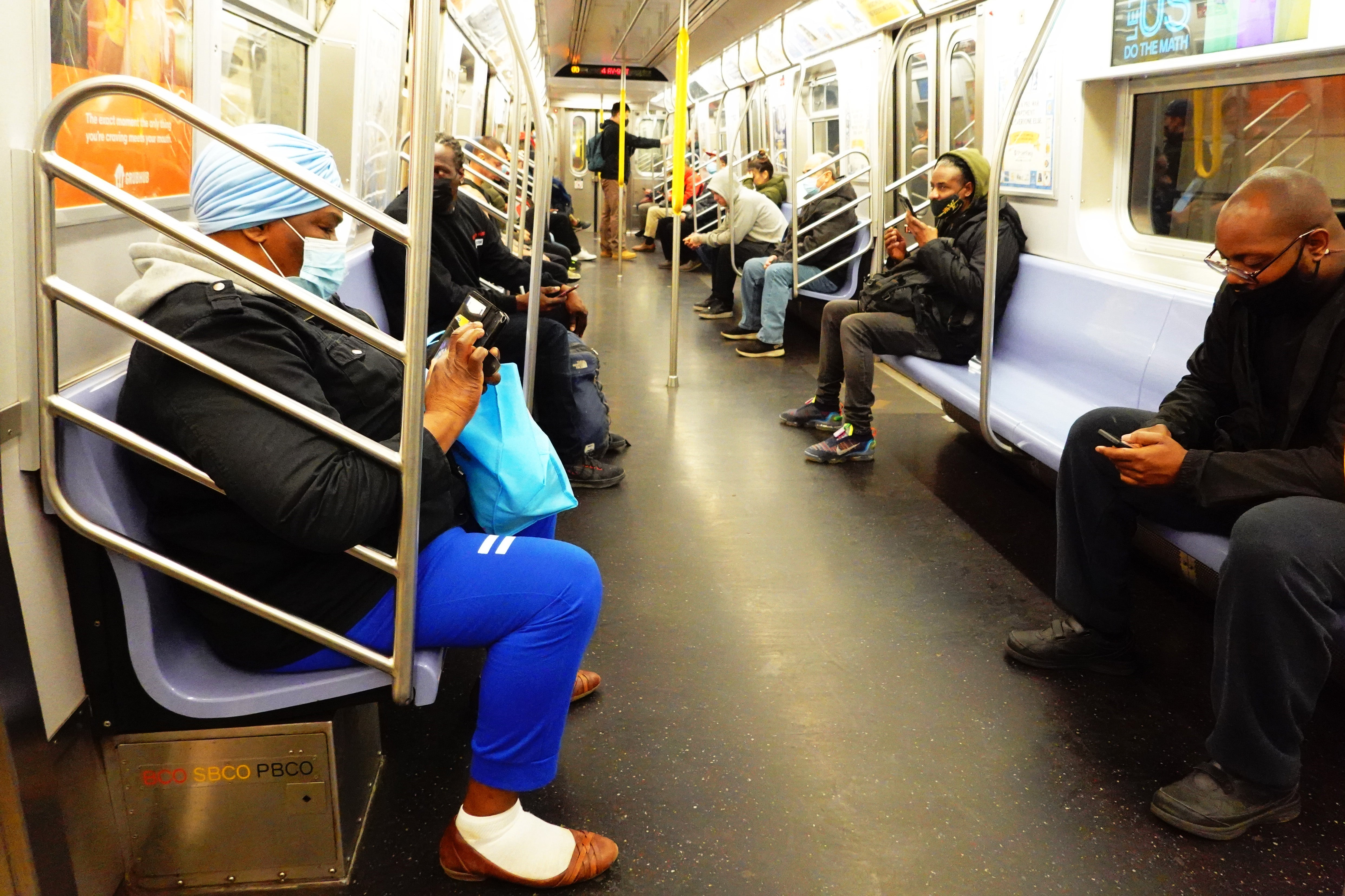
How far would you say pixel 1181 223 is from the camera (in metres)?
3.96

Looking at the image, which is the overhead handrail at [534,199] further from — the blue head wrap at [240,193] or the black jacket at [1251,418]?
the black jacket at [1251,418]

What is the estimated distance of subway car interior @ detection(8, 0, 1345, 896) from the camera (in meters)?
1.56

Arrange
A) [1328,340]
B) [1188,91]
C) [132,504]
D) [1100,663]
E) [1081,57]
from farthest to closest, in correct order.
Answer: [1081,57], [1188,91], [1100,663], [1328,340], [132,504]

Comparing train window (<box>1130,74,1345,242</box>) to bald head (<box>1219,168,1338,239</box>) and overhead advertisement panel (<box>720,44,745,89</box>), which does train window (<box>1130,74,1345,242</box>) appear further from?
overhead advertisement panel (<box>720,44,745,89</box>)

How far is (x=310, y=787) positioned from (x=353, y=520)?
22.4 inches

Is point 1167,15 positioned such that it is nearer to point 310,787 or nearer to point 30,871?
point 310,787

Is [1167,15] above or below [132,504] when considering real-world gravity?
above

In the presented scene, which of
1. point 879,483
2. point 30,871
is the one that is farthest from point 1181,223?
point 30,871

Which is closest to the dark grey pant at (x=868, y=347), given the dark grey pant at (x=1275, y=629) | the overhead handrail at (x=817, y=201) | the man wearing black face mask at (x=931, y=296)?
the man wearing black face mask at (x=931, y=296)

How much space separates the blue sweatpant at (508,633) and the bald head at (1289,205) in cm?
164

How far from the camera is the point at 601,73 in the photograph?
18.1 meters

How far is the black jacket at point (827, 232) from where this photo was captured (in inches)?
306

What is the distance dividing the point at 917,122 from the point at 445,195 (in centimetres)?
433

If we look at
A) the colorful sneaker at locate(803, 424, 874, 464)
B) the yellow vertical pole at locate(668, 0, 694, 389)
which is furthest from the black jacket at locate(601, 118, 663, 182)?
the colorful sneaker at locate(803, 424, 874, 464)
